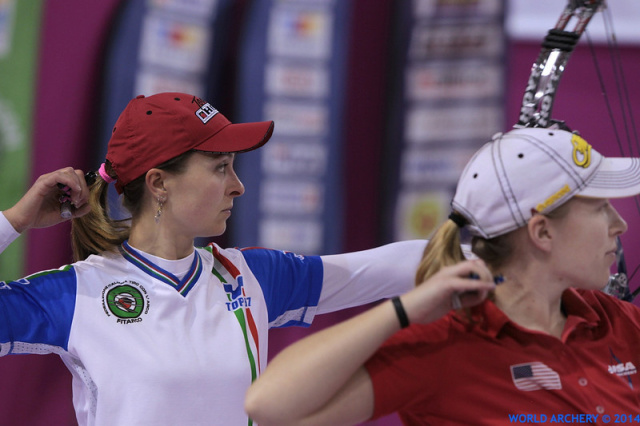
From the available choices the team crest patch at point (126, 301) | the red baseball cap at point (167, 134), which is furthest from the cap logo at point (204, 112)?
the team crest patch at point (126, 301)

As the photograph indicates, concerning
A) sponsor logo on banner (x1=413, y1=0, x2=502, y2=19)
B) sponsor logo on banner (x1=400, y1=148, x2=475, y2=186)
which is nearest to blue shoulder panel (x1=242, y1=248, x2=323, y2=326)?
sponsor logo on banner (x1=400, y1=148, x2=475, y2=186)

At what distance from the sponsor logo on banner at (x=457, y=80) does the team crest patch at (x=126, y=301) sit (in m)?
1.29

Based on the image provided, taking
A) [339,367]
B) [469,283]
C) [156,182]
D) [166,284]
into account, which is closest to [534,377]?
[469,283]

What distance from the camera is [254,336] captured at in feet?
5.47

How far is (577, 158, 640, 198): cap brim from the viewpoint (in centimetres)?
121

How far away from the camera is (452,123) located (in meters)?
2.54

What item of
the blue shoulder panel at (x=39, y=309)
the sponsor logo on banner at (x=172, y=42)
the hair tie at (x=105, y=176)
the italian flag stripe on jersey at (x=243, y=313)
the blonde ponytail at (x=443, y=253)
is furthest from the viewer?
the sponsor logo on banner at (x=172, y=42)

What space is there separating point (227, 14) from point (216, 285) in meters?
1.19

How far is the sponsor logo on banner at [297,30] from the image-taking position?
2.57m

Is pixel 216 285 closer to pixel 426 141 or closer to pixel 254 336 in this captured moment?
pixel 254 336

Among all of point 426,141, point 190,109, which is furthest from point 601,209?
point 426,141

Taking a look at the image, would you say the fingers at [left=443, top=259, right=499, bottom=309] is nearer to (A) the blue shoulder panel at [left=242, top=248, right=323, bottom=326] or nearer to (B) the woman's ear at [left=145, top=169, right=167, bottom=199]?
(A) the blue shoulder panel at [left=242, top=248, right=323, bottom=326]

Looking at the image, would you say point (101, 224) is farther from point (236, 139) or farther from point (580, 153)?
point (580, 153)

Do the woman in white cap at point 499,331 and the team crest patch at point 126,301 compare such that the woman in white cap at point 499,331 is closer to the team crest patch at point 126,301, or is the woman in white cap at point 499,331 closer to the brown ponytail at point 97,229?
the team crest patch at point 126,301
